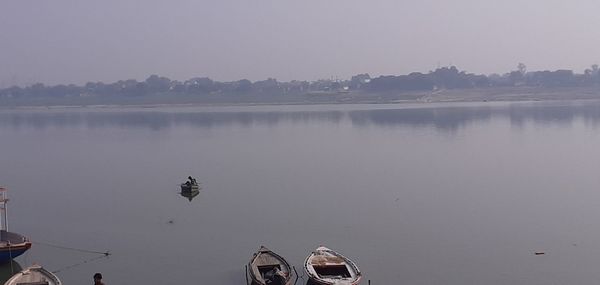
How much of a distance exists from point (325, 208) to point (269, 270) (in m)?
6.01

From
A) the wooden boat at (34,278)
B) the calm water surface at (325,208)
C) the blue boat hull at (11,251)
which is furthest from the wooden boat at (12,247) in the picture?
the wooden boat at (34,278)

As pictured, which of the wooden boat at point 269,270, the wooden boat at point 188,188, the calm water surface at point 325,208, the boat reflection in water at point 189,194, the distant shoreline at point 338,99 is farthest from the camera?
the distant shoreline at point 338,99

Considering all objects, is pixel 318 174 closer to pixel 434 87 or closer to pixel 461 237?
pixel 461 237

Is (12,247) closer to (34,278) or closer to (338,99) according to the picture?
(34,278)

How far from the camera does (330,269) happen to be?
11.8 meters

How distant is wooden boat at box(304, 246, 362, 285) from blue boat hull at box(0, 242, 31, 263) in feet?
19.2

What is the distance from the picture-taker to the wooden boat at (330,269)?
Answer: 11.1m

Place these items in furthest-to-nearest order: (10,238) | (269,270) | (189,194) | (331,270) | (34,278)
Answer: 1. (189,194)
2. (10,238)
3. (269,270)
4. (331,270)
5. (34,278)

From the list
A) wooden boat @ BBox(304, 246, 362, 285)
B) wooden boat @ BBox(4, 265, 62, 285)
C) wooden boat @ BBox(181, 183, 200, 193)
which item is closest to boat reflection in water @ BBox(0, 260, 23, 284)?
wooden boat @ BBox(4, 265, 62, 285)

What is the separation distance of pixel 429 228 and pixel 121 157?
18.6 meters

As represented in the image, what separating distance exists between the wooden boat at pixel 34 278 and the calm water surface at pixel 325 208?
105 centimetres

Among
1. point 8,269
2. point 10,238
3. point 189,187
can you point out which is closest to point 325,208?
point 189,187

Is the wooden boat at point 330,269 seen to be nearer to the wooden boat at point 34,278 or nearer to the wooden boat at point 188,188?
the wooden boat at point 34,278

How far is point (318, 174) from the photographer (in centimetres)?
2344
